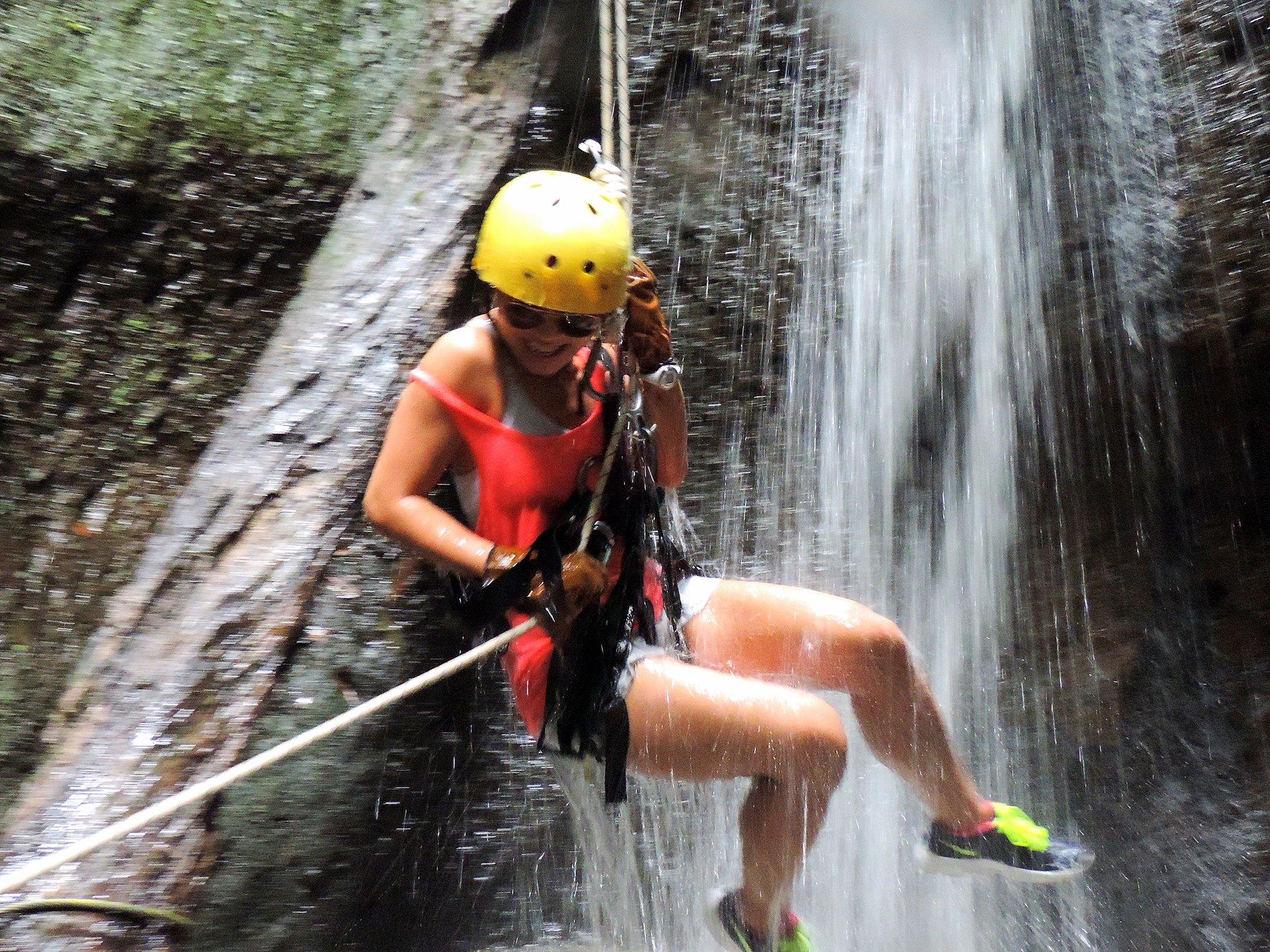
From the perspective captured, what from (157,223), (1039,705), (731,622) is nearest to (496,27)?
(157,223)

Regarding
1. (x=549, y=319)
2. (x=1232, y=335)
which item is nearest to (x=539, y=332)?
(x=549, y=319)

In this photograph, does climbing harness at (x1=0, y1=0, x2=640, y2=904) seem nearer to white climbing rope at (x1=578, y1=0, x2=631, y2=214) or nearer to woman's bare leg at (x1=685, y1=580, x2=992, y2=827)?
white climbing rope at (x1=578, y1=0, x2=631, y2=214)

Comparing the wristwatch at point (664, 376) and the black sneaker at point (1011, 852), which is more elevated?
the wristwatch at point (664, 376)

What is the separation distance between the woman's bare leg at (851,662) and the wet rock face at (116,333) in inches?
80.4

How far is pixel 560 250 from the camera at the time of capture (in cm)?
176

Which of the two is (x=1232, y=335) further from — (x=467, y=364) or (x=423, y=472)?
(x=423, y=472)

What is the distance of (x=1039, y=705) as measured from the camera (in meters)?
3.55

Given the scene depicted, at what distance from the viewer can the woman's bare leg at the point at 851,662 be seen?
210 centimetres

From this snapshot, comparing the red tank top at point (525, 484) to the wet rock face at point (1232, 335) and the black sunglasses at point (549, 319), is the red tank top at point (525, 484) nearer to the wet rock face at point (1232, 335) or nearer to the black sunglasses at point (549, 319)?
the black sunglasses at point (549, 319)

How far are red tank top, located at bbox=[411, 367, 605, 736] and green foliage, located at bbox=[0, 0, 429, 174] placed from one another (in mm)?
1940

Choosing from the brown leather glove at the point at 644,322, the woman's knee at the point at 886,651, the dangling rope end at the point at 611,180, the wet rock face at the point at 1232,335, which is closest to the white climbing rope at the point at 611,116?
the dangling rope end at the point at 611,180

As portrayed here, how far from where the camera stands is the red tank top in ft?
6.32

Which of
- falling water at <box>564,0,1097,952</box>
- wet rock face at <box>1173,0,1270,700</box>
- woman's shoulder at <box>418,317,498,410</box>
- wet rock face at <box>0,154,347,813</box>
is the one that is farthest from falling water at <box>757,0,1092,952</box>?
wet rock face at <box>0,154,347,813</box>

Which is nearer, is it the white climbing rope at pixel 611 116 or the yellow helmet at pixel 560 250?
the yellow helmet at pixel 560 250
